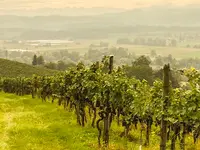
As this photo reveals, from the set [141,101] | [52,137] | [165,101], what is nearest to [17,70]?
[52,137]

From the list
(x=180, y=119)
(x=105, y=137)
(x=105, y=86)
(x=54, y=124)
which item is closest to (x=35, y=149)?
(x=105, y=137)

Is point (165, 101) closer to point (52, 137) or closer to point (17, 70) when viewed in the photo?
point (52, 137)

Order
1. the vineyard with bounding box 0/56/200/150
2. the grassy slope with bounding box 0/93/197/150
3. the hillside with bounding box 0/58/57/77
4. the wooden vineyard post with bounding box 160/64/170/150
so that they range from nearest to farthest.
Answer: the wooden vineyard post with bounding box 160/64/170/150, the vineyard with bounding box 0/56/200/150, the grassy slope with bounding box 0/93/197/150, the hillside with bounding box 0/58/57/77

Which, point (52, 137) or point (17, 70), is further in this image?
point (17, 70)

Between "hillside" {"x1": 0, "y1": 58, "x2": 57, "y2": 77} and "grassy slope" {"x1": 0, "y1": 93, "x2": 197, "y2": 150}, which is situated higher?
"hillside" {"x1": 0, "y1": 58, "x2": 57, "y2": 77}

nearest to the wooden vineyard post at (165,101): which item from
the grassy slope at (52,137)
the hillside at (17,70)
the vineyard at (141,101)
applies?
the vineyard at (141,101)

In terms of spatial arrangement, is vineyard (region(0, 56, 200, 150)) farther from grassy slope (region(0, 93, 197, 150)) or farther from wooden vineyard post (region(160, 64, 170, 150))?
grassy slope (region(0, 93, 197, 150))

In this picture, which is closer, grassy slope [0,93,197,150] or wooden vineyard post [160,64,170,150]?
wooden vineyard post [160,64,170,150]

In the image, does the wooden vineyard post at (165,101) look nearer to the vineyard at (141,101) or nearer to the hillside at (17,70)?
the vineyard at (141,101)

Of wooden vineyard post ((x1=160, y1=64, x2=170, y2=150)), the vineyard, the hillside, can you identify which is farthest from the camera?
the hillside

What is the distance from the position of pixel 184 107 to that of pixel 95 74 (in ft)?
→ 44.8

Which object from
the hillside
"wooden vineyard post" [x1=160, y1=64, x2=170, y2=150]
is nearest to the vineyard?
"wooden vineyard post" [x1=160, y1=64, x2=170, y2=150]

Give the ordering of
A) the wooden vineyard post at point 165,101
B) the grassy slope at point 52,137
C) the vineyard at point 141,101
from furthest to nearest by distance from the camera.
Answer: the grassy slope at point 52,137
the vineyard at point 141,101
the wooden vineyard post at point 165,101

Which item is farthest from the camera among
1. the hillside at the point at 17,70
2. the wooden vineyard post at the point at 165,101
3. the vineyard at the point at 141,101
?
the hillside at the point at 17,70
